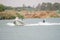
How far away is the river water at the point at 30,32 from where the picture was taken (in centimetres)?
230

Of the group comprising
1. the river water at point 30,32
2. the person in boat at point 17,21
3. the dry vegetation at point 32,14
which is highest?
the dry vegetation at point 32,14

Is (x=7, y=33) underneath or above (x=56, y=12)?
underneath

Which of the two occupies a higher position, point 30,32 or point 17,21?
point 17,21

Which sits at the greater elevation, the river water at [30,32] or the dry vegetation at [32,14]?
the dry vegetation at [32,14]

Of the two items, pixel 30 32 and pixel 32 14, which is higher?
pixel 32 14

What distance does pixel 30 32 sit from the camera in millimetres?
2330

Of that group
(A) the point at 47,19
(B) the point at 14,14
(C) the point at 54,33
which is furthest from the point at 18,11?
(C) the point at 54,33

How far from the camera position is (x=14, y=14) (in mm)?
2365

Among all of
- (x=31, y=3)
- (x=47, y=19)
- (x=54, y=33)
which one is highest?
(x=31, y=3)

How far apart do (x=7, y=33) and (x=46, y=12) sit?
564 millimetres

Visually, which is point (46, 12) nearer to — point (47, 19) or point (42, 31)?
point (47, 19)

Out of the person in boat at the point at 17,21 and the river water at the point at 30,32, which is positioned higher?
the person in boat at the point at 17,21

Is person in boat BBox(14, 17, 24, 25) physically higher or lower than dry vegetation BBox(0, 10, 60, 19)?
lower

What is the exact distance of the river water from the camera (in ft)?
7.54
